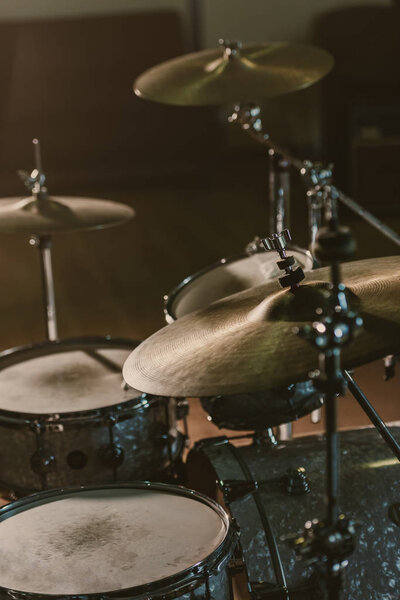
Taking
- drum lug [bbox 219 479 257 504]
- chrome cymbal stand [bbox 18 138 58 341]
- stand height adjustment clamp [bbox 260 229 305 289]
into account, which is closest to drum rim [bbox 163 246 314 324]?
drum lug [bbox 219 479 257 504]

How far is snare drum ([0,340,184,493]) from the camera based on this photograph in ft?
5.66

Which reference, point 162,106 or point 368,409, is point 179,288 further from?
point 162,106

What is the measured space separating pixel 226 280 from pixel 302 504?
659 mm

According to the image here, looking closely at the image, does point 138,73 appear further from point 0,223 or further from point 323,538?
point 323,538

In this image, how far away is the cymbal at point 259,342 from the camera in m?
1.02

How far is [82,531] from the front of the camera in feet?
4.21

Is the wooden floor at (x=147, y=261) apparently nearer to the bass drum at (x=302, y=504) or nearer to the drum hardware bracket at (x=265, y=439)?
the drum hardware bracket at (x=265, y=439)

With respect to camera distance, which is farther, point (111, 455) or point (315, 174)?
point (315, 174)

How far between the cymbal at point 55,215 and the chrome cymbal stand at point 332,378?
4.52 feet

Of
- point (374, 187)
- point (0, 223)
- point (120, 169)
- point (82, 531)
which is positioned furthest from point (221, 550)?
point (120, 169)

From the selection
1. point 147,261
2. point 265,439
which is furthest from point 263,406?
point 147,261

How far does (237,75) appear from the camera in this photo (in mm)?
2119

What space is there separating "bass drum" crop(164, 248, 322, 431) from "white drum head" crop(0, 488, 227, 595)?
26 centimetres

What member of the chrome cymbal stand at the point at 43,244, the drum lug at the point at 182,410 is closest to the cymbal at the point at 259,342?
the drum lug at the point at 182,410
